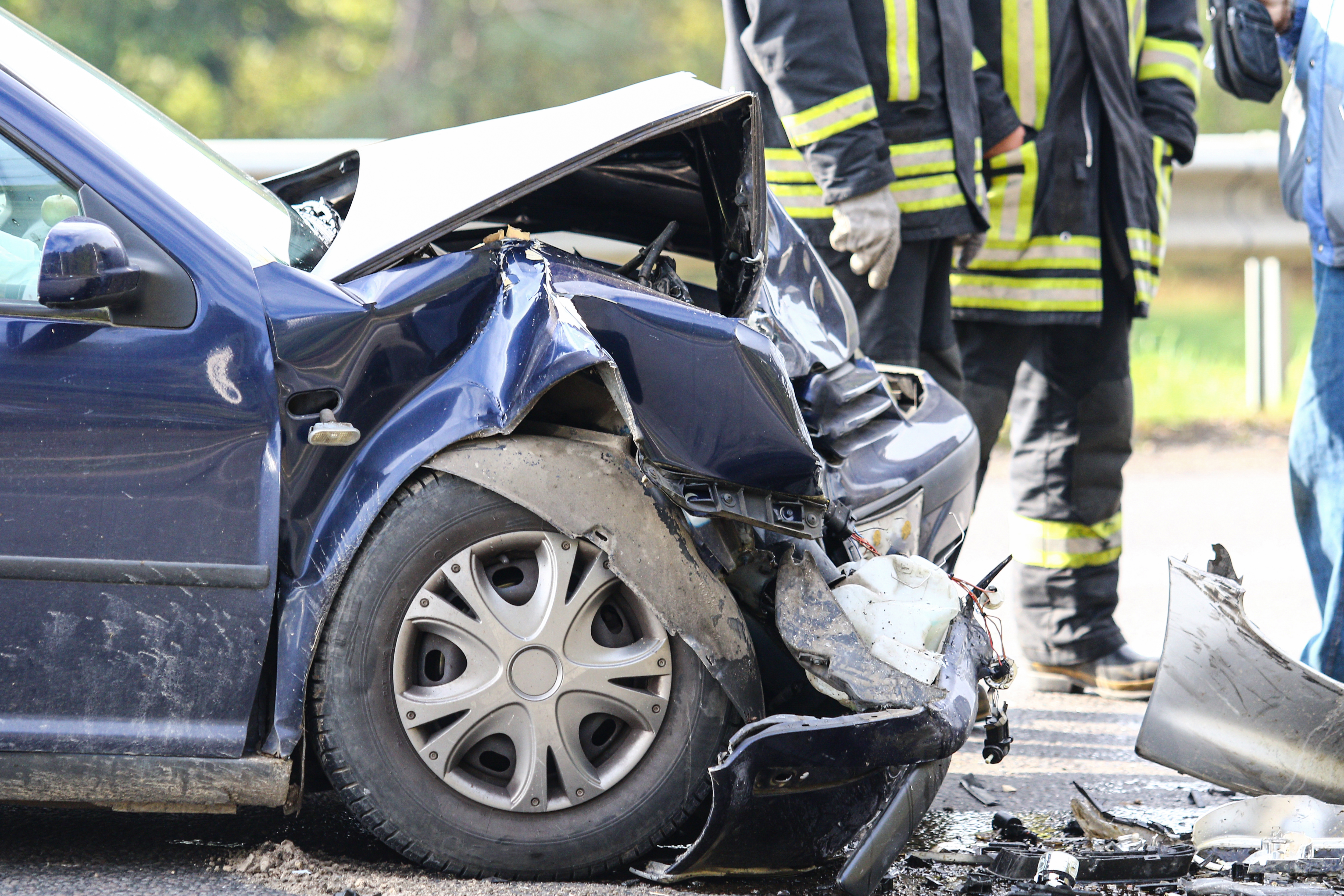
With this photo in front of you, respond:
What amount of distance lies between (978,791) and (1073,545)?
1.20 meters

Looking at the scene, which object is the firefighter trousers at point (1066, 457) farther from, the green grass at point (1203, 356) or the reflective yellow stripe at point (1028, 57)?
the green grass at point (1203, 356)

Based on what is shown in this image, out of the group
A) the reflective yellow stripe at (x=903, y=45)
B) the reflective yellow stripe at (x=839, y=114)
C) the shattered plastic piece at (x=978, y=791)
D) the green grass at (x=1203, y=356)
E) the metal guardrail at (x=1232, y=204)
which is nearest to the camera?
the shattered plastic piece at (x=978, y=791)

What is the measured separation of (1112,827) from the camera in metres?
2.81

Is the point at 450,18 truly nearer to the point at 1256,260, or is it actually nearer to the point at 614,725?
the point at 1256,260

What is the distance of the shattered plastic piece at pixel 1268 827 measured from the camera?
2.56 metres

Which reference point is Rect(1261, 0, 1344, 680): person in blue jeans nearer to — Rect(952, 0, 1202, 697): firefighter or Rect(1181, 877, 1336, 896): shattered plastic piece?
Rect(952, 0, 1202, 697): firefighter

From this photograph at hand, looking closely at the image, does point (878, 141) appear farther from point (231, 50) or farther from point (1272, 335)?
point (231, 50)

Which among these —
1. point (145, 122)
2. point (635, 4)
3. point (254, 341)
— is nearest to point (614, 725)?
point (254, 341)

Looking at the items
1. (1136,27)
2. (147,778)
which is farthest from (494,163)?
(1136,27)

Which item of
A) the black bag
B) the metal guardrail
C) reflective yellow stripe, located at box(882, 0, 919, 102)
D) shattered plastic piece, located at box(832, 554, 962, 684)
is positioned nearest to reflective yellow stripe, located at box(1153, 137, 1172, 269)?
the black bag

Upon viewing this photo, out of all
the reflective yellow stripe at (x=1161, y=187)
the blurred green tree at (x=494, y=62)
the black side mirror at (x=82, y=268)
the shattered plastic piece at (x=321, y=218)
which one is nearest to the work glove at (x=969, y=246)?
the reflective yellow stripe at (x=1161, y=187)

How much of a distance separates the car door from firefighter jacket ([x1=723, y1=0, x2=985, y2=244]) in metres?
1.74

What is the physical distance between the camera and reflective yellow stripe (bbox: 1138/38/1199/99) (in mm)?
4066

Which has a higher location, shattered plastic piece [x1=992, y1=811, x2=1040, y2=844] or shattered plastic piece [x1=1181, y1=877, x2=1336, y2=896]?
shattered plastic piece [x1=1181, y1=877, x2=1336, y2=896]
